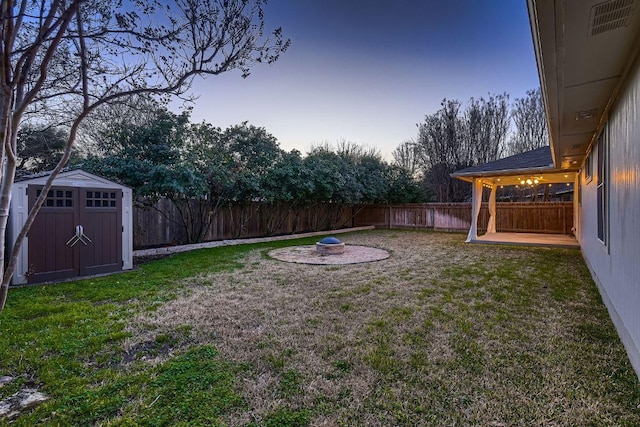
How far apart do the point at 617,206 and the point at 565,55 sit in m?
1.98

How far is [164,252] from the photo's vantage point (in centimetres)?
873

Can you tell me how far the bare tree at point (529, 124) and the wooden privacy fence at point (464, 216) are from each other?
15.1 feet

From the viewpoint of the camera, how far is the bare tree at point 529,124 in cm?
1592

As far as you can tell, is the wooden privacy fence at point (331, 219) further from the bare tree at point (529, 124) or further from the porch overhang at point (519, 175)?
the bare tree at point (529, 124)

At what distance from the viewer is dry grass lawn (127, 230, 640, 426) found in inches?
79.4

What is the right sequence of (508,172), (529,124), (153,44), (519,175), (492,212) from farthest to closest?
(529,124) → (492,212) → (519,175) → (508,172) → (153,44)

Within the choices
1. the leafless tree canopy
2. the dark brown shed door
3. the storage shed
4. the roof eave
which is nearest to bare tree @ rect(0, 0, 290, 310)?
the storage shed

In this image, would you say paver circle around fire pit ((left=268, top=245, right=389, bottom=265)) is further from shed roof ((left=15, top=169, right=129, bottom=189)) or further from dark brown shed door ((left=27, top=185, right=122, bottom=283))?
shed roof ((left=15, top=169, right=129, bottom=189))

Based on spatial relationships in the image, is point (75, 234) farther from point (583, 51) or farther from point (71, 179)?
point (583, 51)

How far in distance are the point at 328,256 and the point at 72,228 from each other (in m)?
5.65

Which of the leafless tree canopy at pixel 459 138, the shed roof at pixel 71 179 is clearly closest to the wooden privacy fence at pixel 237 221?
the shed roof at pixel 71 179

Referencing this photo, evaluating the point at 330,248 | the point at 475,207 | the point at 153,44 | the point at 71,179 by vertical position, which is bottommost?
the point at 330,248

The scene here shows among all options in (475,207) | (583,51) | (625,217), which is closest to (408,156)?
(475,207)

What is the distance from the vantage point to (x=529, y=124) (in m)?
16.2
